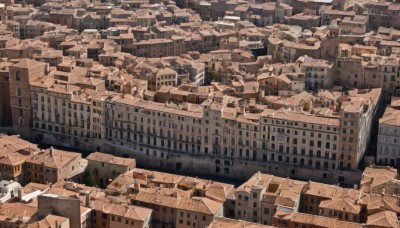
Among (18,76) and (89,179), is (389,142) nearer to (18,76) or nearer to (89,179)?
(89,179)

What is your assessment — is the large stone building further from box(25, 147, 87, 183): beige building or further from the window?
the window

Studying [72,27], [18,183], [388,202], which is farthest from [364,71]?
[72,27]

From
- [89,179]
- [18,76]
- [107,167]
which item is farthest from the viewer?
[18,76]

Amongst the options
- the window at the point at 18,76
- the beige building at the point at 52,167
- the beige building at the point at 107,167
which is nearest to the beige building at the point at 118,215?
the beige building at the point at 52,167

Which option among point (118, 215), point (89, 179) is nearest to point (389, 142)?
point (89, 179)

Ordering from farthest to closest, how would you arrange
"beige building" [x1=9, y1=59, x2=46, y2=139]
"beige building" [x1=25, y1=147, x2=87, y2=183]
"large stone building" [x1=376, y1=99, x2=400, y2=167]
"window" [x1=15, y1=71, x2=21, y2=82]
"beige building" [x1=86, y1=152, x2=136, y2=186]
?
"window" [x1=15, y1=71, x2=21, y2=82] → "beige building" [x1=9, y1=59, x2=46, y2=139] → "large stone building" [x1=376, y1=99, x2=400, y2=167] → "beige building" [x1=86, y1=152, x2=136, y2=186] → "beige building" [x1=25, y1=147, x2=87, y2=183]

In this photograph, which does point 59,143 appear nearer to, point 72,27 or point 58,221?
point 58,221

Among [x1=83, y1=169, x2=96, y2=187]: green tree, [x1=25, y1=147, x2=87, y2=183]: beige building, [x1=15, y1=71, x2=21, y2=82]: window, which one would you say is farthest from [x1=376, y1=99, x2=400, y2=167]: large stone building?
[x1=15, y1=71, x2=21, y2=82]: window

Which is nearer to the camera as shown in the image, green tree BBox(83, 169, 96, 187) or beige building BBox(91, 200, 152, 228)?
beige building BBox(91, 200, 152, 228)
